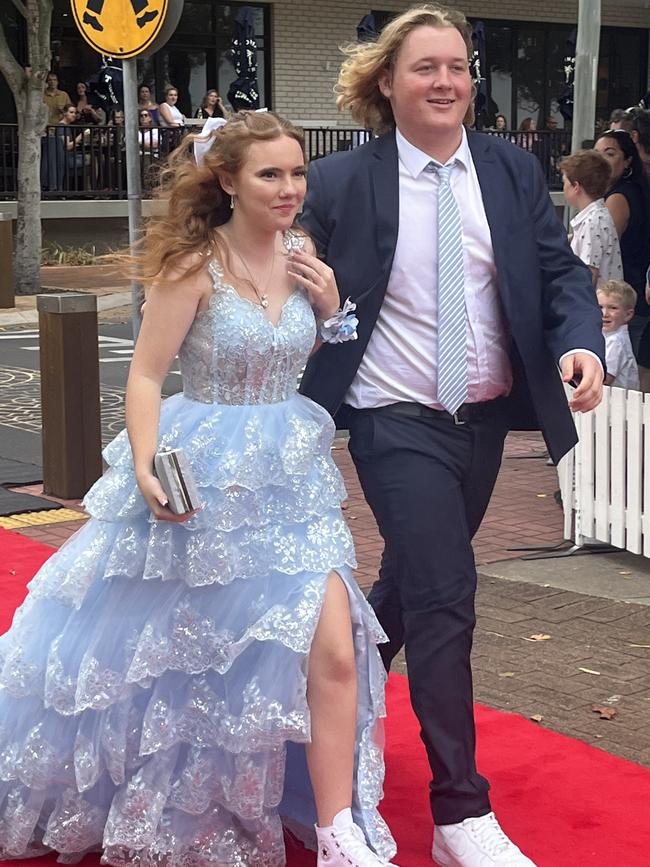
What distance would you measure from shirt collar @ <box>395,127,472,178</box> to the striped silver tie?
0.14 meters

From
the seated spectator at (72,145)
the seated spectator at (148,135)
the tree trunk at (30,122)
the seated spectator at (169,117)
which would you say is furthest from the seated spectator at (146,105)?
the tree trunk at (30,122)

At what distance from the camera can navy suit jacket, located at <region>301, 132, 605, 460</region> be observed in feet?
12.1

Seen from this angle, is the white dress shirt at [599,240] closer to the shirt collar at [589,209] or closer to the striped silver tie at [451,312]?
the shirt collar at [589,209]

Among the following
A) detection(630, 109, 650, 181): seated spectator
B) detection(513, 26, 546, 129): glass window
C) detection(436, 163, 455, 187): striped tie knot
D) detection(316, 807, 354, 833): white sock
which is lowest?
detection(316, 807, 354, 833): white sock

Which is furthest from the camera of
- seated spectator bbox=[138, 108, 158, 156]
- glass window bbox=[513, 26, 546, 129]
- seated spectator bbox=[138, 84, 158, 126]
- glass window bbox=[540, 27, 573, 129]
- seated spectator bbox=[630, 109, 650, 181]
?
glass window bbox=[540, 27, 573, 129]

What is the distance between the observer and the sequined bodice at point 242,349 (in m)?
3.52

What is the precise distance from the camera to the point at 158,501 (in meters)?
3.31

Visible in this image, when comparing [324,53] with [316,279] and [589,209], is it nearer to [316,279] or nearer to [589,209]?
[589,209]

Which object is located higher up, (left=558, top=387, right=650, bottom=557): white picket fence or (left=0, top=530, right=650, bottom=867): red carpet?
(left=558, top=387, right=650, bottom=557): white picket fence

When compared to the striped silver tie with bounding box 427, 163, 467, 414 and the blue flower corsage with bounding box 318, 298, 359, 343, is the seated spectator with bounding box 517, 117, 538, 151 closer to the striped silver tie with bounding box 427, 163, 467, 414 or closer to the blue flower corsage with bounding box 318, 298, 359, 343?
the striped silver tie with bounding box 427, 163, 467, 414

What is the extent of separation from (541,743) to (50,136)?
18.6 metres

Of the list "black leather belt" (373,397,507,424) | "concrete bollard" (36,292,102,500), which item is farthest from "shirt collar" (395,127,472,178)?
"concrete bollard" (36,292,102,500)

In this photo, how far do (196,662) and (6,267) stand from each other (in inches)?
609

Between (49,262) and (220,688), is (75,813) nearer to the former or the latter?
(220,688)
